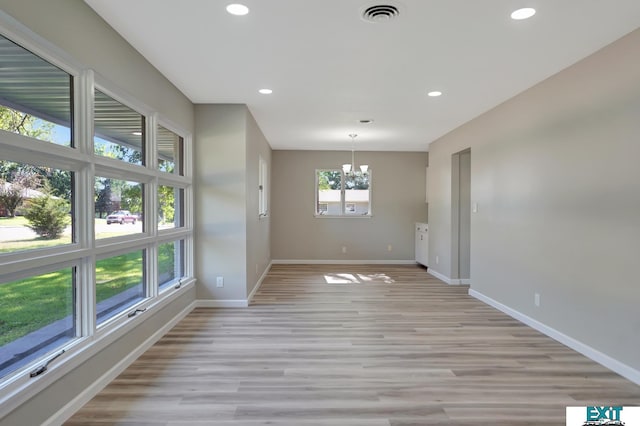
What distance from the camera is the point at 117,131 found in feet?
9.20

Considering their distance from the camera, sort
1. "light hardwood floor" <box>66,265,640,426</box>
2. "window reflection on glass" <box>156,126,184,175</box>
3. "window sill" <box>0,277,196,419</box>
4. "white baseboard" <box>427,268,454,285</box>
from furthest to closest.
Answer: "white baseboard" <box>427,268,454,285</box> → "window reflection on glass" <box>156,126,184,175</box> → "light hardwood floor" <box>66,265,640,426</box> → "window sill" <box>0,277,196,419</box>

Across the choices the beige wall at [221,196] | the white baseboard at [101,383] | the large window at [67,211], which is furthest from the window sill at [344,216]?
the large window at [67,211]

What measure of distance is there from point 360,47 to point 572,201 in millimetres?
2295

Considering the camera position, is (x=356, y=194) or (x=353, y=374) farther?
(x=356, y=194)

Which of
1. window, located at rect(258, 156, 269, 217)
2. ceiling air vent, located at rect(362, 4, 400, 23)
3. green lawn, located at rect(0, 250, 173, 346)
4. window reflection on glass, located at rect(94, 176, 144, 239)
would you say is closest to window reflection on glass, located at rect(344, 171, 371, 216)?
window, located at rect(258, 156, 269, 217)

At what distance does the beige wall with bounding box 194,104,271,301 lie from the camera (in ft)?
14.3

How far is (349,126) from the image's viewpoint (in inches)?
217

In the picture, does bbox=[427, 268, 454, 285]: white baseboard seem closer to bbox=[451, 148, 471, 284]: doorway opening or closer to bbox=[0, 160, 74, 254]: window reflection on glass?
bbox=[451, 148, 471, 284]: doorway opening

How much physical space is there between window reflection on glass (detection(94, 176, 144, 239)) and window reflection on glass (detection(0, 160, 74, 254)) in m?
0.29

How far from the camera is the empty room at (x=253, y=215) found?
6.71ft

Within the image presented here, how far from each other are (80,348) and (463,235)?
5261 millimetres

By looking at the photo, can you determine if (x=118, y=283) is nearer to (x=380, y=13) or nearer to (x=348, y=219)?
(x=380, y=13)

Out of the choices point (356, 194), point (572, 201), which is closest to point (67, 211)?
point (572, 201)

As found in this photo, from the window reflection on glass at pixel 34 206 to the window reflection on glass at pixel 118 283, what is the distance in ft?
1.54
